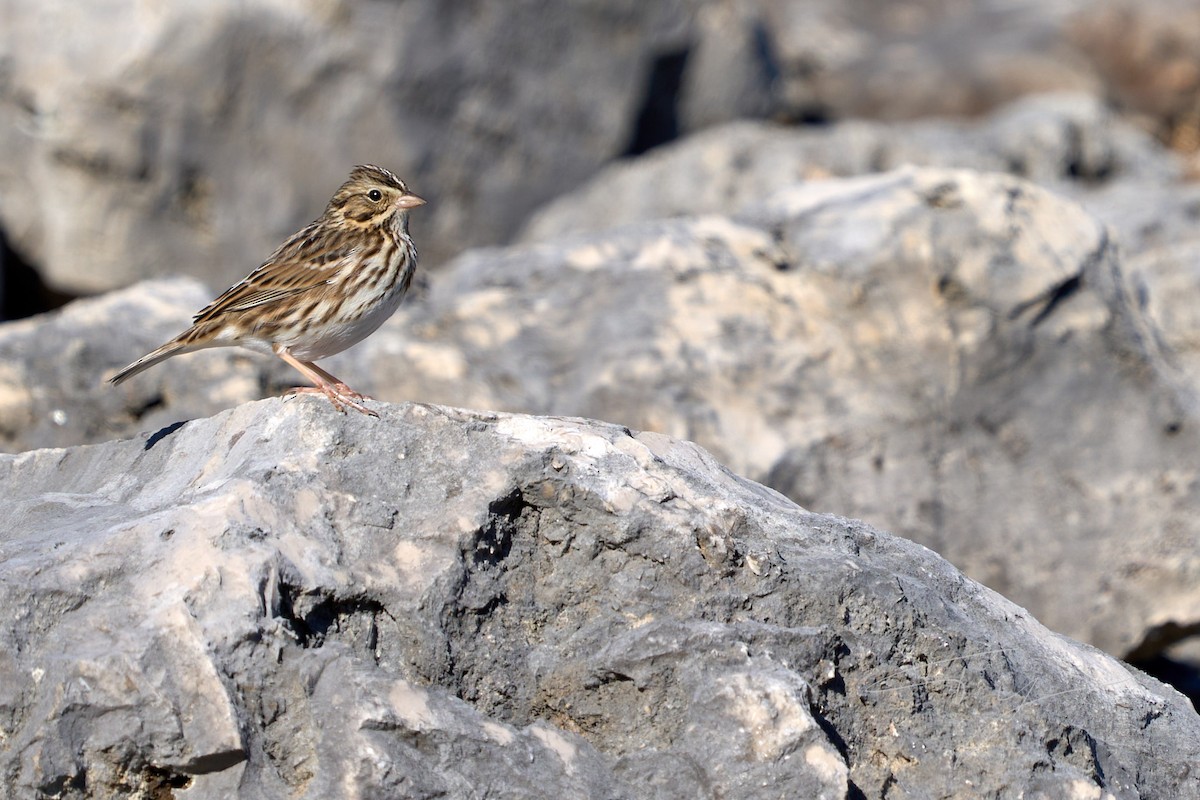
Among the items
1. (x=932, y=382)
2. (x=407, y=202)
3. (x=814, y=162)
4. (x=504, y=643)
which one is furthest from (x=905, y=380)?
(x=814, y=162)

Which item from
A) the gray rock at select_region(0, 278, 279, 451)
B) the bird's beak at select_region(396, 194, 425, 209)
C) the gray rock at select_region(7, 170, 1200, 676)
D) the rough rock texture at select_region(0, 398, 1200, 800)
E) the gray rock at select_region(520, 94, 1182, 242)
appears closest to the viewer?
the rough rock texture at select_region(0, 398, 1200, 800)

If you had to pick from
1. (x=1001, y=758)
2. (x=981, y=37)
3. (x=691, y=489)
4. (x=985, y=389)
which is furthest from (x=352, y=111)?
(x=981, y=37)

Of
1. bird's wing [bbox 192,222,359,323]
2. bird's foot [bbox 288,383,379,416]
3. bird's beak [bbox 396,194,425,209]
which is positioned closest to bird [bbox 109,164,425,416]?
bird's wing [bbox 192,222,359,323]

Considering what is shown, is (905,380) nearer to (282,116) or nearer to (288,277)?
(288,277)

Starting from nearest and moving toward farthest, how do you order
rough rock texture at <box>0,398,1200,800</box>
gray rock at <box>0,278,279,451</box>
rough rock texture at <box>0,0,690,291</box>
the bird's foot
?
rough rock texture at <box>0,398,1200,800</box> < the bird's foot < gray rock at <box>0,278,279,451</box> < rough rock texture at <box>0,0,690,291</box>

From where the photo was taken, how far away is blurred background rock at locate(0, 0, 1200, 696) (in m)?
7.47

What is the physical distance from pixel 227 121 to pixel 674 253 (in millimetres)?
5800

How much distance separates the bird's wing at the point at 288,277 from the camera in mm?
5730

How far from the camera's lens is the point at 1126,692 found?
4375 millimetres

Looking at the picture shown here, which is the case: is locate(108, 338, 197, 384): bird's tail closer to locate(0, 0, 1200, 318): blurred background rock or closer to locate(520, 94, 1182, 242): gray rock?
locate(520, 94, 1182, 242): gray rock

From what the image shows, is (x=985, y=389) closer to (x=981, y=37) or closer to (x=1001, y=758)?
(x=1001, y=758)

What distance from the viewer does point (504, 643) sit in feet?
13.0

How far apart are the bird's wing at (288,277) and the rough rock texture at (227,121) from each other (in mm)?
6782

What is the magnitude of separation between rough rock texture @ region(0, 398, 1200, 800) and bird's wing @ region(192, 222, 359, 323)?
51.6 inches
